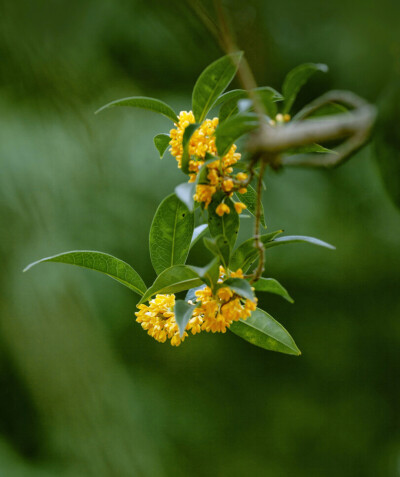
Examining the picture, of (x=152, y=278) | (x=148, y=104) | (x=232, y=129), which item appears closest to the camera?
(x=232, y=129)

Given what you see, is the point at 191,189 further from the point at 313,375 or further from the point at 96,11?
the point at 96,11

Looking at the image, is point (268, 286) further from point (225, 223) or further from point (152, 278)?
point (152, 278)

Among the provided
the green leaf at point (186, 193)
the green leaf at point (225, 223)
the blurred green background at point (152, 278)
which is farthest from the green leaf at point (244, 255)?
the blurred green background at point (152, 278)

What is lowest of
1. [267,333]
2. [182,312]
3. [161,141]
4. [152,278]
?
[152,278]

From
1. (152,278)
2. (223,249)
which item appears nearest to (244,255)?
(223,249)

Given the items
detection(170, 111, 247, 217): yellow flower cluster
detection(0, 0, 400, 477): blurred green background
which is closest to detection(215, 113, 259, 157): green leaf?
detection(170, 111, 247, 217): yellow flower cluster

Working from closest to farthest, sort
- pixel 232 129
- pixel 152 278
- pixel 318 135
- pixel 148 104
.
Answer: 1. pixel 318 135
2. pixel 232 129
3. pixel 148 104
4. pixel 152 278

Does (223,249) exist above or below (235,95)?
Answer: below

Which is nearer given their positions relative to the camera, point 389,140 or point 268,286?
point 389,140

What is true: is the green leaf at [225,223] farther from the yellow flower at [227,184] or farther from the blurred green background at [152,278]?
the blurred green background at [152,278]
